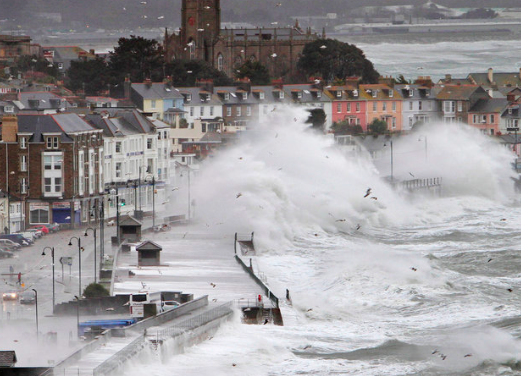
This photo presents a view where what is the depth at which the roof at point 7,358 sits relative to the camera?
2048 centimetres

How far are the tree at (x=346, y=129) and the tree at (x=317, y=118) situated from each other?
1044mm

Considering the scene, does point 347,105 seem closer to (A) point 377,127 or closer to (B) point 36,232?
(A) point 377,127

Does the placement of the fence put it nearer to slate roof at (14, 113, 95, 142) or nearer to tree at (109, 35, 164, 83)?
slate roof at (14, 113, 95, 142)

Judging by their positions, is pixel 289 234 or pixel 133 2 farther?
pixel 133 2

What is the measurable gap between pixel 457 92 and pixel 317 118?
39.1 feet

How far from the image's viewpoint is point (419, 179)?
6028 cm

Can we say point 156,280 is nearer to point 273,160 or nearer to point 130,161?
point 130,161

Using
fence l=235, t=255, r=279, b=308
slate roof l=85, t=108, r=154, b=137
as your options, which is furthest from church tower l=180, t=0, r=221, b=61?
fence l=235, t=255, r=279, b=308

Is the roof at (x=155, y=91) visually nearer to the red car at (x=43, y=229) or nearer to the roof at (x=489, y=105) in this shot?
the roof at (x=489, y=105)

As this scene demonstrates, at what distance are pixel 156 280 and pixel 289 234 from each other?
12.7 m

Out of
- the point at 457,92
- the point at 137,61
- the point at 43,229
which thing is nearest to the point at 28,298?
the point at 43,229

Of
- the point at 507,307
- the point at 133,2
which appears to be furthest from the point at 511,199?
the point at 133,2

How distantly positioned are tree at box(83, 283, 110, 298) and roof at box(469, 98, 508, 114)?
4921 centimetres

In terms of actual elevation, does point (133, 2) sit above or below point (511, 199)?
above
